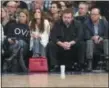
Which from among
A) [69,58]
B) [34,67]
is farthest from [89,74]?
[34,67]

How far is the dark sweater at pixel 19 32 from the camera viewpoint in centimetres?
838

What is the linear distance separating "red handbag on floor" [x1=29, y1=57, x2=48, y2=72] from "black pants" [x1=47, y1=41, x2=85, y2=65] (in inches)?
6.6

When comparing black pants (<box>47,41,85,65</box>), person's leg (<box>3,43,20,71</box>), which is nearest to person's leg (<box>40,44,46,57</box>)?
black pants (<box>47,41,85,65</box>)

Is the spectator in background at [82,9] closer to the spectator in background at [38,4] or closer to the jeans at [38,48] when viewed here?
the spectator in background at [38,4]

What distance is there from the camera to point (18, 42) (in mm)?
8312

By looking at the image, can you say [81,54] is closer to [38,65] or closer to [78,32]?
[78,32]

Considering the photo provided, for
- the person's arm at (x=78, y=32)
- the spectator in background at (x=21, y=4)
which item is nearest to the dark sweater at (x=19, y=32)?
the spectator in background at (x=21, y=4)

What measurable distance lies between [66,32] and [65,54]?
1.63 feet

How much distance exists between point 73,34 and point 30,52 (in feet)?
3.43

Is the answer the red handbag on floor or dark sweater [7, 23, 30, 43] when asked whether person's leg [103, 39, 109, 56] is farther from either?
dark sweater [7, 23, 30, 43]

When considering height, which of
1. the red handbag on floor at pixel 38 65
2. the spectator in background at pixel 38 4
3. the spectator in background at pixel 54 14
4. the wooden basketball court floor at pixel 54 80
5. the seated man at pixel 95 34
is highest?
the spectator in background at pixel 38 4

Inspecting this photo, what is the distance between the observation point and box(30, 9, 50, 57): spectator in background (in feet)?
27.6

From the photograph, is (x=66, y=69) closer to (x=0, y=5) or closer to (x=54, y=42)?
(x=54, y=42)

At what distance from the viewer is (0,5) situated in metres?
8.62
